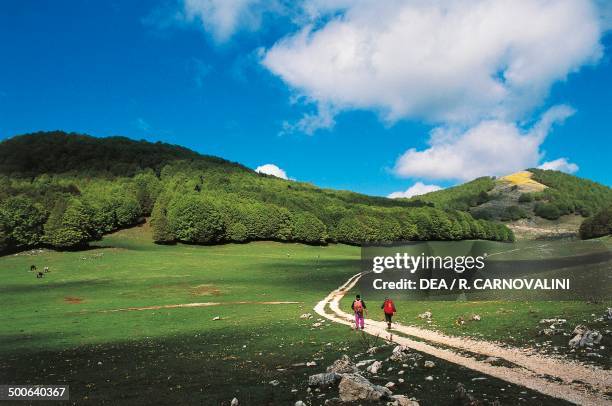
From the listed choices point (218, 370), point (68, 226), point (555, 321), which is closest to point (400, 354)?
point (218, 370)

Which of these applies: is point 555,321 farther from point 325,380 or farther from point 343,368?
A: point 325,380

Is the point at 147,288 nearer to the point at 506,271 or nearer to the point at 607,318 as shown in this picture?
the point at 506,271

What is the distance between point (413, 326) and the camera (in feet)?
116

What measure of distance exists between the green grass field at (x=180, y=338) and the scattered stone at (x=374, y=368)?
1.84 m

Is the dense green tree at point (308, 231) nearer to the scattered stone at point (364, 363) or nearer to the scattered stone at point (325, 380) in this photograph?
the scattered stone at point (364, 363)

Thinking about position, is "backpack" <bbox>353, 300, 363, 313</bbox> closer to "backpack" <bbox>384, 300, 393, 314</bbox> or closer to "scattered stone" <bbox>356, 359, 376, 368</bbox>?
"backpack" <bbox>384, 300, 393, 314</bbox>

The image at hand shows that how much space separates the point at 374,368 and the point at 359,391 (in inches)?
180

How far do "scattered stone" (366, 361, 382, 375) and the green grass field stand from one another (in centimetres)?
184

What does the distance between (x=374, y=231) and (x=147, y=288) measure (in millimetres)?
123960

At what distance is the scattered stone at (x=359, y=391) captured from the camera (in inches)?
717

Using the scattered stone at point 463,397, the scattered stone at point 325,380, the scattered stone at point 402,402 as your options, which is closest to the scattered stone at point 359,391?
the scattered stone at point 402,402

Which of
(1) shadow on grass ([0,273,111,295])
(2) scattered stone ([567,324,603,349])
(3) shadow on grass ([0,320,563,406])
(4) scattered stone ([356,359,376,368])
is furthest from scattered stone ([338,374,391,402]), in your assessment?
(1) shadow on grass ([0,273,111,295])

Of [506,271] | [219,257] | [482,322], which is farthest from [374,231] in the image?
[482,322]

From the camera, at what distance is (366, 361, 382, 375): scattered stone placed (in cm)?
2247
